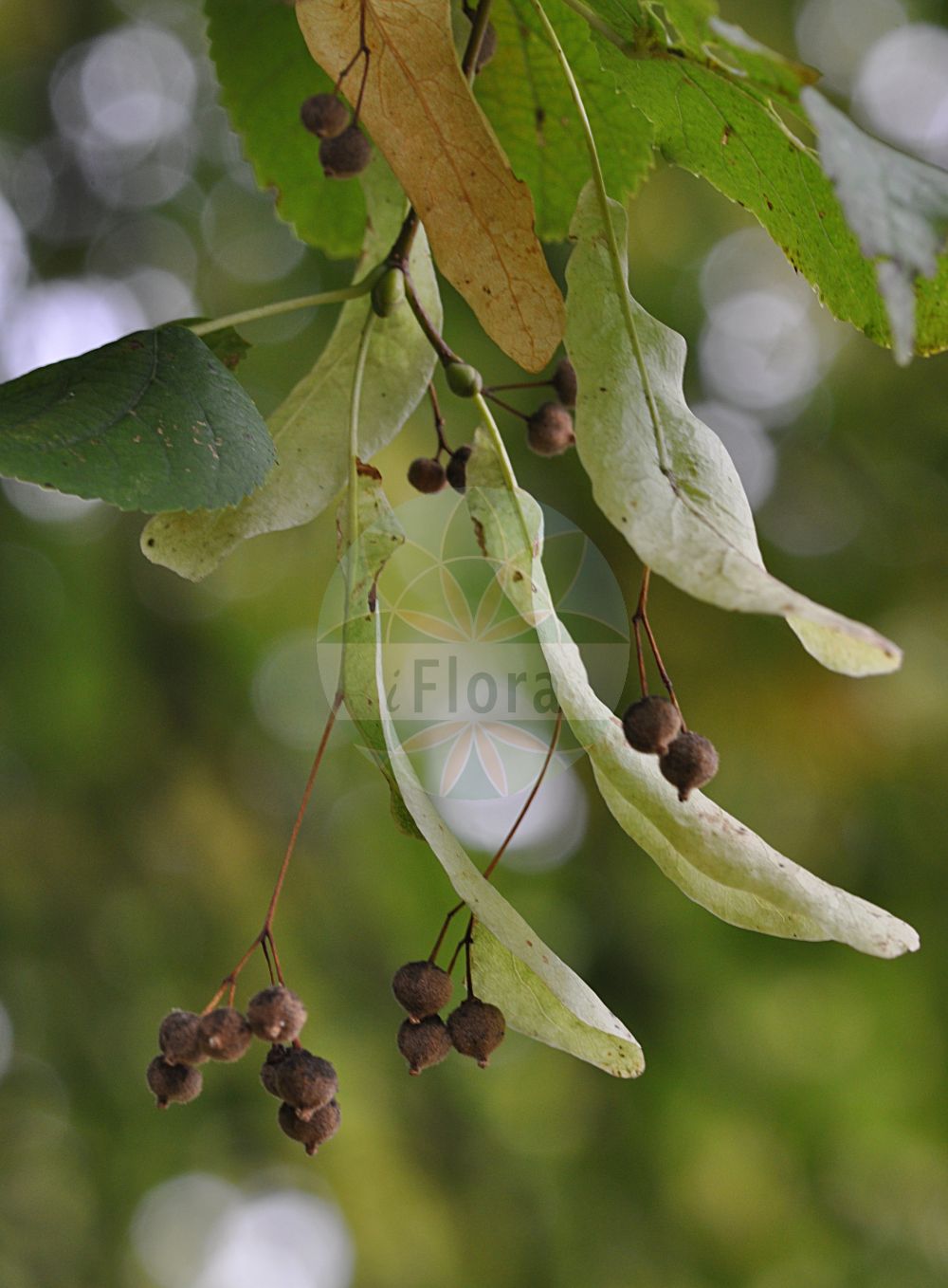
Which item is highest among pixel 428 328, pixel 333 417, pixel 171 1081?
pixel 428 328

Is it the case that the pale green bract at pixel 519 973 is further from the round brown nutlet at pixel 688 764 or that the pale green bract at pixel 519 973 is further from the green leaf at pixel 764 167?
the green leaf at pixel 764 167

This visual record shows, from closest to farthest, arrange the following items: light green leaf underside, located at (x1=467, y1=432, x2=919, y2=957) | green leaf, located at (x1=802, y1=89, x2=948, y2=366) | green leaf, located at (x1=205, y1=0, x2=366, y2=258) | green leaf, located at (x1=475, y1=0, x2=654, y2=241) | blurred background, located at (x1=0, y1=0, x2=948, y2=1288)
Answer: green leaf, located at (x1=802, y1=89, x2=948, y2=366) < light green leaf underside, located at (x1=467, y1=432, x2=919, y2=957) < green leaf, located at (x1=475, y1=0, x2=654, y2=241) < green leaf, located at (x1=205, y1=0, x2=366, y2=258) < blurred background, located at (x1=0, y1=0, x2=948, y2=1288)

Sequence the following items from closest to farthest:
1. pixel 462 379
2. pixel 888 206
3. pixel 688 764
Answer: pixel 888 206 → pixel 688 764 → pixel 462 379

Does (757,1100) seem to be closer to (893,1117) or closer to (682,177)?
(893,1117)

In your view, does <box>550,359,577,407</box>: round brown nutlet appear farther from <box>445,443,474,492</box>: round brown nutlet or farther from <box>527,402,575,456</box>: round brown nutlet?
<box>445,443,474,492</box>: round brown nutlet

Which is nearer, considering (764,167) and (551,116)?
(764,167)

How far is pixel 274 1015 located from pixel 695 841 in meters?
0.22

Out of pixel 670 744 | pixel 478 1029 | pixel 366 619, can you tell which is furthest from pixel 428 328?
pixel 478 1029

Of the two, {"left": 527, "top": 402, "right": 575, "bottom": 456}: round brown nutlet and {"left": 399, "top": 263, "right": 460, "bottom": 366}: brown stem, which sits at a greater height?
{"left": 399, "top": 263, "right": 460, "bottom": 366}: brown stem

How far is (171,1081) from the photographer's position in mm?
619

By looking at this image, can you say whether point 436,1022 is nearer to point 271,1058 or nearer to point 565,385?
point 271,1058

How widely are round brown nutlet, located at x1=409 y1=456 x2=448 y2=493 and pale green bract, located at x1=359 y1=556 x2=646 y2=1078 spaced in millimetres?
222

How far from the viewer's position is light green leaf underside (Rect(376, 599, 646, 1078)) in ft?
1.79

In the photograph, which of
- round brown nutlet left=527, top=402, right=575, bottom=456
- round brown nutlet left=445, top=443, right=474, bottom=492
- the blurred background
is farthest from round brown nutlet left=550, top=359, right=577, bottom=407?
the blurred background
